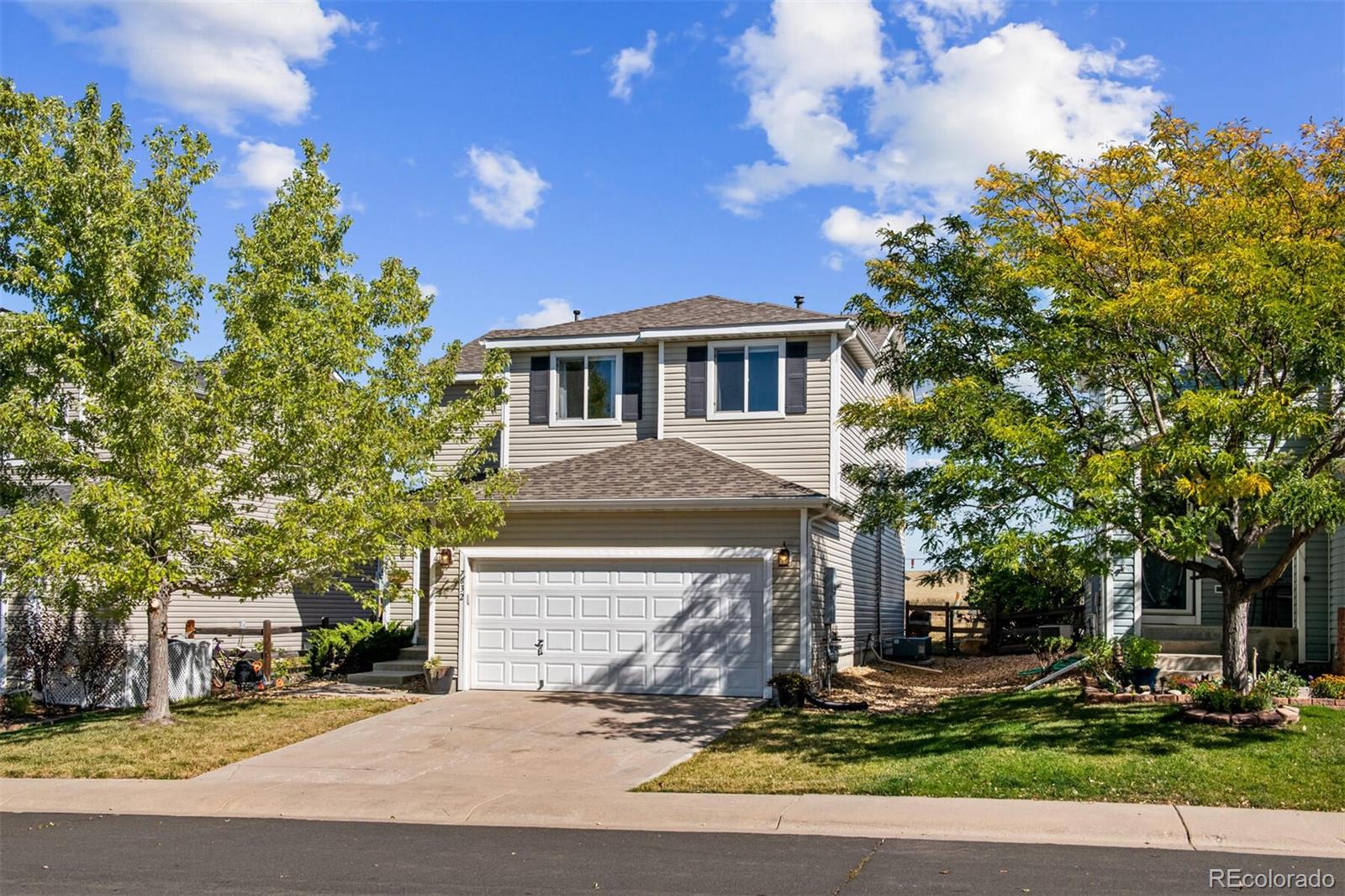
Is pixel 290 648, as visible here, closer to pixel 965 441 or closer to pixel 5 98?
pixel 5 98

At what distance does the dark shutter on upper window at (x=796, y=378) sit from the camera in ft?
68.3

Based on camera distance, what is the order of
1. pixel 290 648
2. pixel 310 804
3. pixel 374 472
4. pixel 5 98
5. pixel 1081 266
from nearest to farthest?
pixel 310 804 → pixel 1081 266 → pixel 5 98 → pixel 374 472 → pixel 290 648

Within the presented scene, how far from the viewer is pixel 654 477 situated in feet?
64.0

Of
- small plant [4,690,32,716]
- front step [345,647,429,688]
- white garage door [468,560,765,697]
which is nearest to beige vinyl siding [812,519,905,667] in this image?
white garage door [468,560,765,697]

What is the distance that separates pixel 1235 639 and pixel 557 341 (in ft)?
42.7

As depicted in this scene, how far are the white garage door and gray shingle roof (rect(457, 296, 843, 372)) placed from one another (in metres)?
4.93

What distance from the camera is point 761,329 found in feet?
68.5

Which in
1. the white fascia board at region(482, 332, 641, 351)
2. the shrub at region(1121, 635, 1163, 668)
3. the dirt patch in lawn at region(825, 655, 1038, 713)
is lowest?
the dirt patch in lawn at region(825, 655, 1038, 713)

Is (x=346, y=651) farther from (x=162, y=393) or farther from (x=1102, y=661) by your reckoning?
(x=1102, y=661)

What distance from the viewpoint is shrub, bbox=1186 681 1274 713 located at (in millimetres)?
12586

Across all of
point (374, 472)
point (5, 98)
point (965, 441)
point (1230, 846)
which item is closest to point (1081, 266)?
point (965, 441)

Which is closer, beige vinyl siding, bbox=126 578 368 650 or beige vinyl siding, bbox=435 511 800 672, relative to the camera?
beige vinyl siding, bbox=435 511 800 672

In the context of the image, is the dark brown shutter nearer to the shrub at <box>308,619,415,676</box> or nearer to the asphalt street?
the shrub at <box>308,619,415,676</box>

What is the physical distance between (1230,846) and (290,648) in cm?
2042
